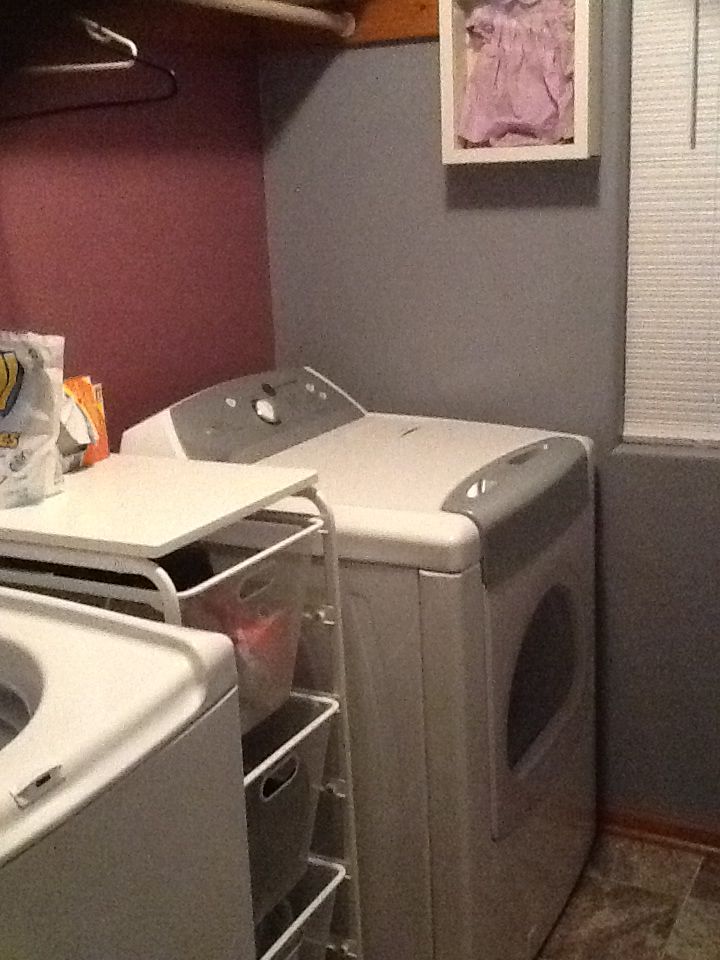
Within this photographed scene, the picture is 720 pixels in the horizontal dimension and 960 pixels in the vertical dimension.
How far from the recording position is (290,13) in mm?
1724

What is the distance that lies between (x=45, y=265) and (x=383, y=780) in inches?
34.8

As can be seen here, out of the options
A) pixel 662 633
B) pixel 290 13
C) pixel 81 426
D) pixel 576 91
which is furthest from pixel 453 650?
pixel 290 13

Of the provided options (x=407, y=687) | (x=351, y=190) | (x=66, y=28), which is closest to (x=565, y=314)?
(x=351, y=190)

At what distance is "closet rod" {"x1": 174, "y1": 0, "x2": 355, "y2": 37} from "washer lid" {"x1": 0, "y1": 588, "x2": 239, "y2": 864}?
3.19 ft

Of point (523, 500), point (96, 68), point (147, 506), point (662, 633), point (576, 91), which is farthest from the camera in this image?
point (662, 633)

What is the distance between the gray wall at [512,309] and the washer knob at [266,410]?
0.30 metres

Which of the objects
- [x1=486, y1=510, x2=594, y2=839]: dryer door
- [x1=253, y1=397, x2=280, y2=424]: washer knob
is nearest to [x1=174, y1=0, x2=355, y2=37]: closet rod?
[x1=253, y1=397, x2=280, y2=424]: washer knob

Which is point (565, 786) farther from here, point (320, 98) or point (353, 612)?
point (320, 98)

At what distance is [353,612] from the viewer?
4.75 feet

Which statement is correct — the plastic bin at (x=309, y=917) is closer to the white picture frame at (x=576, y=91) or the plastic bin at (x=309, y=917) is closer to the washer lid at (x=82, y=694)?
the washer lid at (x=82, y=694)

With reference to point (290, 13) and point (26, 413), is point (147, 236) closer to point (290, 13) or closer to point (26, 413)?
point (290, 13)

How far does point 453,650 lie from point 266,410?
0.61m

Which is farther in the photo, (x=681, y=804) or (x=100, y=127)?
(x=681, y=804)

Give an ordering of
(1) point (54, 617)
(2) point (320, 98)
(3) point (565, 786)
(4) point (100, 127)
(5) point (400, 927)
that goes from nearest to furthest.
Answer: (1) point (54, 617)
(5) point (400, 927)
(4) point (100, 127)
(3) point (565, 786)
(2) point (320, 98)
